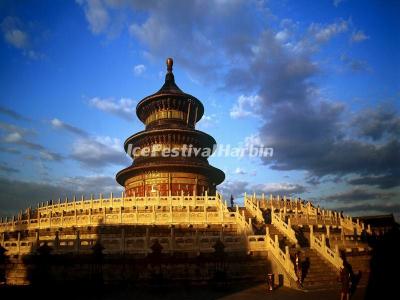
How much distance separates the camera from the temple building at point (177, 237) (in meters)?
16.6

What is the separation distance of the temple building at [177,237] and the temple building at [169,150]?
0.14 m

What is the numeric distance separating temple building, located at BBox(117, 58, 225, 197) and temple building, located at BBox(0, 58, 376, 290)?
14cm

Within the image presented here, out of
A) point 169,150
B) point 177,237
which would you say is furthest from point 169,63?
point 177,237

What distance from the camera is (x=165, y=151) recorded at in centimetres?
3953

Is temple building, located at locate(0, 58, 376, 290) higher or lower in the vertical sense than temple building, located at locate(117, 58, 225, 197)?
lower

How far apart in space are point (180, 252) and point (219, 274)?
2284 millimetres

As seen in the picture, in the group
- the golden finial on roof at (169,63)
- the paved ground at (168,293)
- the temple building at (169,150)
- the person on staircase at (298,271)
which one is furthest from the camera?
the golden finial on roof at (169,63)

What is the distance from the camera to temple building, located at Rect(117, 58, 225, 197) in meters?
37.2

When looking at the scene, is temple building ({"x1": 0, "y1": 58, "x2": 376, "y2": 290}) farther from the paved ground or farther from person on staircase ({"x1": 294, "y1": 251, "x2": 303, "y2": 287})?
the paved ground

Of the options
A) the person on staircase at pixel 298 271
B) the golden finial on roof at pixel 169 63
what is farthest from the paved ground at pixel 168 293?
the golden finial on roof at pixel 169 63

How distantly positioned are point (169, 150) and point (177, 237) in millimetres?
21694

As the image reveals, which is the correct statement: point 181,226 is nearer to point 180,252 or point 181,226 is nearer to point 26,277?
point 180,252

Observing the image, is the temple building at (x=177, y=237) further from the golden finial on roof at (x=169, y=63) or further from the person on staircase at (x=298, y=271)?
the golden finial on roof at (x=169, y=63)

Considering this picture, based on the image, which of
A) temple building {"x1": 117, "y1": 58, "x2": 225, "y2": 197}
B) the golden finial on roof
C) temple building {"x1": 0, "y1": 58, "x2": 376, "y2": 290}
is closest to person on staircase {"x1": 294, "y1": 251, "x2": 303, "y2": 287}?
temple building {"x1": 0, "y1": 58, "x2": 376, "y2": 290}
